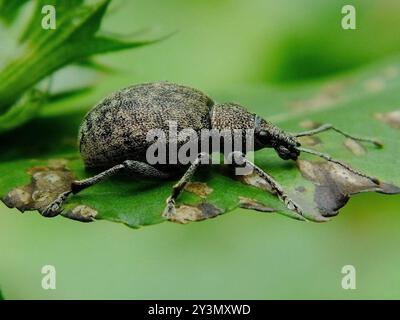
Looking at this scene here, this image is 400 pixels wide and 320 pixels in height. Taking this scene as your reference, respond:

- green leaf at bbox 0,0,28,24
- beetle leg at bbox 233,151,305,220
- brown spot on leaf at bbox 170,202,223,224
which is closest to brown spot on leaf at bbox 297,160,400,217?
beetle leg at bbox 233,151,305,220

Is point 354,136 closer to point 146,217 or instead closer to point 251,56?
point 146,217

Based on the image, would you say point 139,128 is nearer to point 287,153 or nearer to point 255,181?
point 255,181

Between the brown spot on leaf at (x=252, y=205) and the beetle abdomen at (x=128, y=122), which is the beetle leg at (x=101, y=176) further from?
the brown spot on leaf at (x=252, y=205)

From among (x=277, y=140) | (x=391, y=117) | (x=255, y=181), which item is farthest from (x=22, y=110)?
(x=391, y=117)

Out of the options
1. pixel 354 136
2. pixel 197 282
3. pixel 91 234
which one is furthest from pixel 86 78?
pixel 354 136

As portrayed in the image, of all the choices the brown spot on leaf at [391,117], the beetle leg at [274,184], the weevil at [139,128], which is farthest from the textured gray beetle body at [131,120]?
the brown spot on leaf at [391,117]
